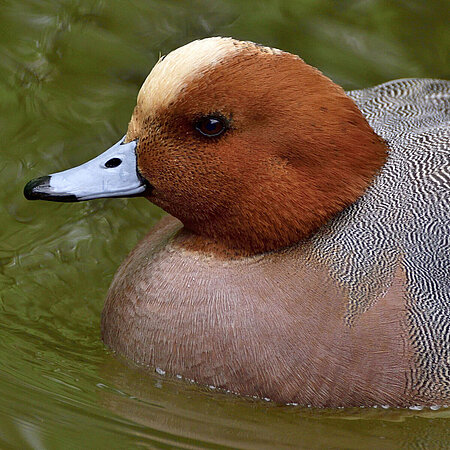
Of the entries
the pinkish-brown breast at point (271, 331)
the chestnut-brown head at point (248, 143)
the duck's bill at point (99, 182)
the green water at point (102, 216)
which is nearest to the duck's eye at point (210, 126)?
the chestnut-brown head at point (248, 143)

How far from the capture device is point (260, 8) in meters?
5.86

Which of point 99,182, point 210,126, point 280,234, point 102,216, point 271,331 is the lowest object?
point 102,216

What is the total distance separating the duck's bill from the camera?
3570 mm

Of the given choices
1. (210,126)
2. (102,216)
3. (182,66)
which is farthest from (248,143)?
(102,216)

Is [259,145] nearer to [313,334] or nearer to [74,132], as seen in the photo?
[313,334]

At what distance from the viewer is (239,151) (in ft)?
11.4

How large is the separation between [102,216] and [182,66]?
1673mm

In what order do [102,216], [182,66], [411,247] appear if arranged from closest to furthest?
1. [182,66]
2. [411,247]
3. [102,216]

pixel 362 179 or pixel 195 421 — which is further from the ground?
pixel 362 179

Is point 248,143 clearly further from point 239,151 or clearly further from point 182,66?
point 182,66

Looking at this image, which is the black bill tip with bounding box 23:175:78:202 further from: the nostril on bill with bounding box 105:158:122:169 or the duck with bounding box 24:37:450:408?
the nostril on bill with bounding box 105:158:122:169

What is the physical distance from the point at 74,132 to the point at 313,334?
2.32 metres

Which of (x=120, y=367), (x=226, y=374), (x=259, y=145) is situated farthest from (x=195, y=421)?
(x=259, y=145)

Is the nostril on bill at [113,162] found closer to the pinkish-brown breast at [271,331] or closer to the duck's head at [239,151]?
the duck's head at [239,151]
